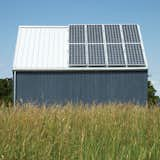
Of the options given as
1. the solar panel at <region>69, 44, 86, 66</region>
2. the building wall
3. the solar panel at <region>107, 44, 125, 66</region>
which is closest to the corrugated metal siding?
the solar panel at <region>69, 44, 86, 66</region>

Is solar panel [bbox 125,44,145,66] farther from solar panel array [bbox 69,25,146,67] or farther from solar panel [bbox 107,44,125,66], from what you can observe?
solar panel [bbox 107,44,125,66]

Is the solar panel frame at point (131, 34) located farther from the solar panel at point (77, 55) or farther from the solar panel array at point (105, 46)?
the solar panel at point (77, 55)

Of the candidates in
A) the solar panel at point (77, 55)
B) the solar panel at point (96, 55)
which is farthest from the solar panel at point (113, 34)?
the solar panel at point (77, 55)

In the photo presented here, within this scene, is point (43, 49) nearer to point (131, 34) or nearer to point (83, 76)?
point (83, 76)

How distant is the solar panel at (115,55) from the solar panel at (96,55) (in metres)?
0.28

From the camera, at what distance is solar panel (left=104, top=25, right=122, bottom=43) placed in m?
19.7

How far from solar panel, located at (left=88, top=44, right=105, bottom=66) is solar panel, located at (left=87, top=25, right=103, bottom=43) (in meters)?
0.35

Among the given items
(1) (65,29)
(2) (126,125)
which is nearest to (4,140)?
(2) (126,125)

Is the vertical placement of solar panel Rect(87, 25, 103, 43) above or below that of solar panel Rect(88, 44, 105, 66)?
above

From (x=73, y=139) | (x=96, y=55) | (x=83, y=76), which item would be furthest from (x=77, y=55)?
(x=73, y=139)

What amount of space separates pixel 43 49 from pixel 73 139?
14400mm

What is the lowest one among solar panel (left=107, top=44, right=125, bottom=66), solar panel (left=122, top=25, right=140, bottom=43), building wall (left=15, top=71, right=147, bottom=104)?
building wall (left=15, top=71, right=147, bottom=104)

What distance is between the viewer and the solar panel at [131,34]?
19.8m

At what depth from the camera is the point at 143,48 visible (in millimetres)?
19297
